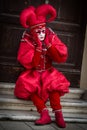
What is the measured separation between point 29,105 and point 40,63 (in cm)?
75

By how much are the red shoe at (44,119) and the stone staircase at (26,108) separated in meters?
0.19

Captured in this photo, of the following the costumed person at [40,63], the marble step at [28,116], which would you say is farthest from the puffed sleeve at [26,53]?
the marble step at [28,116]

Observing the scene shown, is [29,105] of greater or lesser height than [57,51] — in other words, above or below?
below

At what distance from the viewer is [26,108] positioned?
653cm

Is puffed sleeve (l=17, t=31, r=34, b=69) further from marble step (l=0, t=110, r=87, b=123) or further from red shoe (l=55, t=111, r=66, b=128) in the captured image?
red shoe (l=55, t=111, r=66, b=128)

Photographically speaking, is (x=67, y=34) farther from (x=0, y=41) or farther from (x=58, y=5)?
(x=0, y=41)

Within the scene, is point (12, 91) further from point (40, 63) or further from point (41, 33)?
point (41, 33)

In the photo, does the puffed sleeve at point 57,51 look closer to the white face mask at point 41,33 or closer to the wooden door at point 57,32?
the white face mask at point 41,33

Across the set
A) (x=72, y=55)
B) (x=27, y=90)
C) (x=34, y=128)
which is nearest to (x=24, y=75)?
(x=27, y=90)

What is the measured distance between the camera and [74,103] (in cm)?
666

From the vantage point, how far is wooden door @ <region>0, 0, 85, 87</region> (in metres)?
7.05

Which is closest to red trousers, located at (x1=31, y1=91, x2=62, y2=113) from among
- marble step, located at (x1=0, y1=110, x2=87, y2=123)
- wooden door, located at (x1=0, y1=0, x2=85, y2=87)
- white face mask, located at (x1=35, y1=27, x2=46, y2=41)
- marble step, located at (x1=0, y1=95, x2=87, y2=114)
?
marble step, located at (x1=0, y1=110, x2=87, y2=123)

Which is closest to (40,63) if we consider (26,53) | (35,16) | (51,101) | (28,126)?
(26,53)

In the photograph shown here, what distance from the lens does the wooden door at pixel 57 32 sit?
7.05 m
